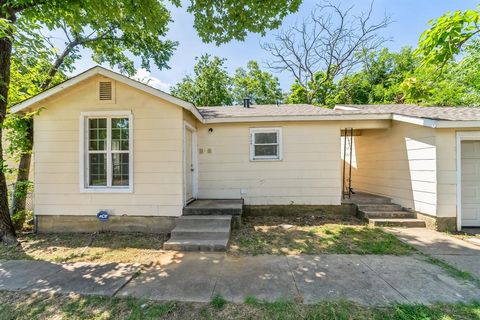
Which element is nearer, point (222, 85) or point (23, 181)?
point (23, 181)

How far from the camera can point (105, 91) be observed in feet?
18.7

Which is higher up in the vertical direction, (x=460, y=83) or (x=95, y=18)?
(x=460, y=83)

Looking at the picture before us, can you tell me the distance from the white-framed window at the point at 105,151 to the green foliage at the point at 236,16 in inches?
122

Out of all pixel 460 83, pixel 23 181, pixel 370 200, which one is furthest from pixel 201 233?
pixel 460 83

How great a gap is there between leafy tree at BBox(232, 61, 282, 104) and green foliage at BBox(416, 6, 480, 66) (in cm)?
1945

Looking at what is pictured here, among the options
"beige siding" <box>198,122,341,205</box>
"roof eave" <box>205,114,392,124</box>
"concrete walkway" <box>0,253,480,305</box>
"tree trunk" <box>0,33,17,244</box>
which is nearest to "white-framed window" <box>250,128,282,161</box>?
"beige siding" <box>198,122,341,205</box>

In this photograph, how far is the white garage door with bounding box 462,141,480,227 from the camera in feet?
19.0

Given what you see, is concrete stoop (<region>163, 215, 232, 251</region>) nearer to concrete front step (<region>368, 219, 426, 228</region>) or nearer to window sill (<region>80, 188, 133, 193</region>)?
window sill (<region>80, 188, 133, 193</region>)

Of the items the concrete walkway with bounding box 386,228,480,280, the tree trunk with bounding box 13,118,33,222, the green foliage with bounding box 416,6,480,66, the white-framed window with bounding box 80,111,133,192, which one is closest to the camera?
the concrete walkway with bounding box 386,228,480,280

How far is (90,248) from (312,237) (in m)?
4.92

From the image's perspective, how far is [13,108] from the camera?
5.54m

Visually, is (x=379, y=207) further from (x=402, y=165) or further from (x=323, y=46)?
(x=323, y=46)

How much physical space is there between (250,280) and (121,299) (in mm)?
1773

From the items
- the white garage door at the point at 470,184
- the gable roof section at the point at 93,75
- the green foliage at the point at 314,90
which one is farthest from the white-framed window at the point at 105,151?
the green foliage at the point at 314,90
